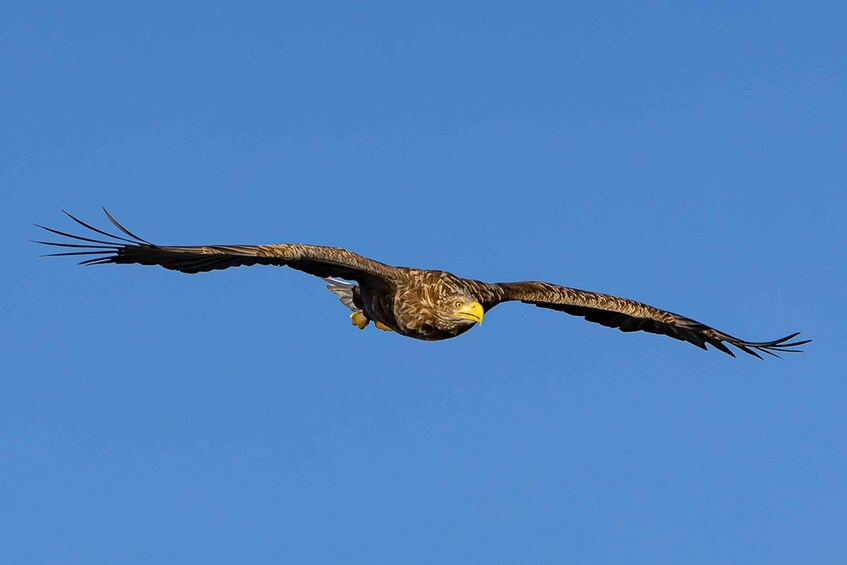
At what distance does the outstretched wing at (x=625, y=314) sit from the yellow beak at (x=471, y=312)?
1603 millimetres

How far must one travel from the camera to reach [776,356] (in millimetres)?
21609

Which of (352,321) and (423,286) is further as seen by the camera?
(352,321)

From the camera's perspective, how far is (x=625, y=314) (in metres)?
21.5

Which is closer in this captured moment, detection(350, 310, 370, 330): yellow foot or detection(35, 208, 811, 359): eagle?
detection(35, 208, 811, 359): eagle

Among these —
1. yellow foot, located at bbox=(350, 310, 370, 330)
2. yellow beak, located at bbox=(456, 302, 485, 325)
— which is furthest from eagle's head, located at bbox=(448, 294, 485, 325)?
yellow foot, located at bbox=(350, 310, 370, 330)

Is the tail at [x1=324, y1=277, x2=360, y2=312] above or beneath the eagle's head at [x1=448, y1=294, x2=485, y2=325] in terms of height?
above

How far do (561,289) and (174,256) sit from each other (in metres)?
5.81

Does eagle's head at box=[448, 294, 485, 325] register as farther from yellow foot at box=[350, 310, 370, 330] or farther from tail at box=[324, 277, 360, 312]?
tail at box=[324, 277, 360, 312]

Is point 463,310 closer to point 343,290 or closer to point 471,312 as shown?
point 471,312

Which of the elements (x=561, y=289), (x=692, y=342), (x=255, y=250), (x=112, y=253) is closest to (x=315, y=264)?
(x=255, y=250)

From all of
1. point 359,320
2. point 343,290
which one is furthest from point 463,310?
point 343,290

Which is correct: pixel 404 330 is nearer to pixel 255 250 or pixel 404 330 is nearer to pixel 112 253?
pixel 255 250

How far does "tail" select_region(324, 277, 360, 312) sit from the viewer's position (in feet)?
72.3

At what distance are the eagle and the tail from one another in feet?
0.04
